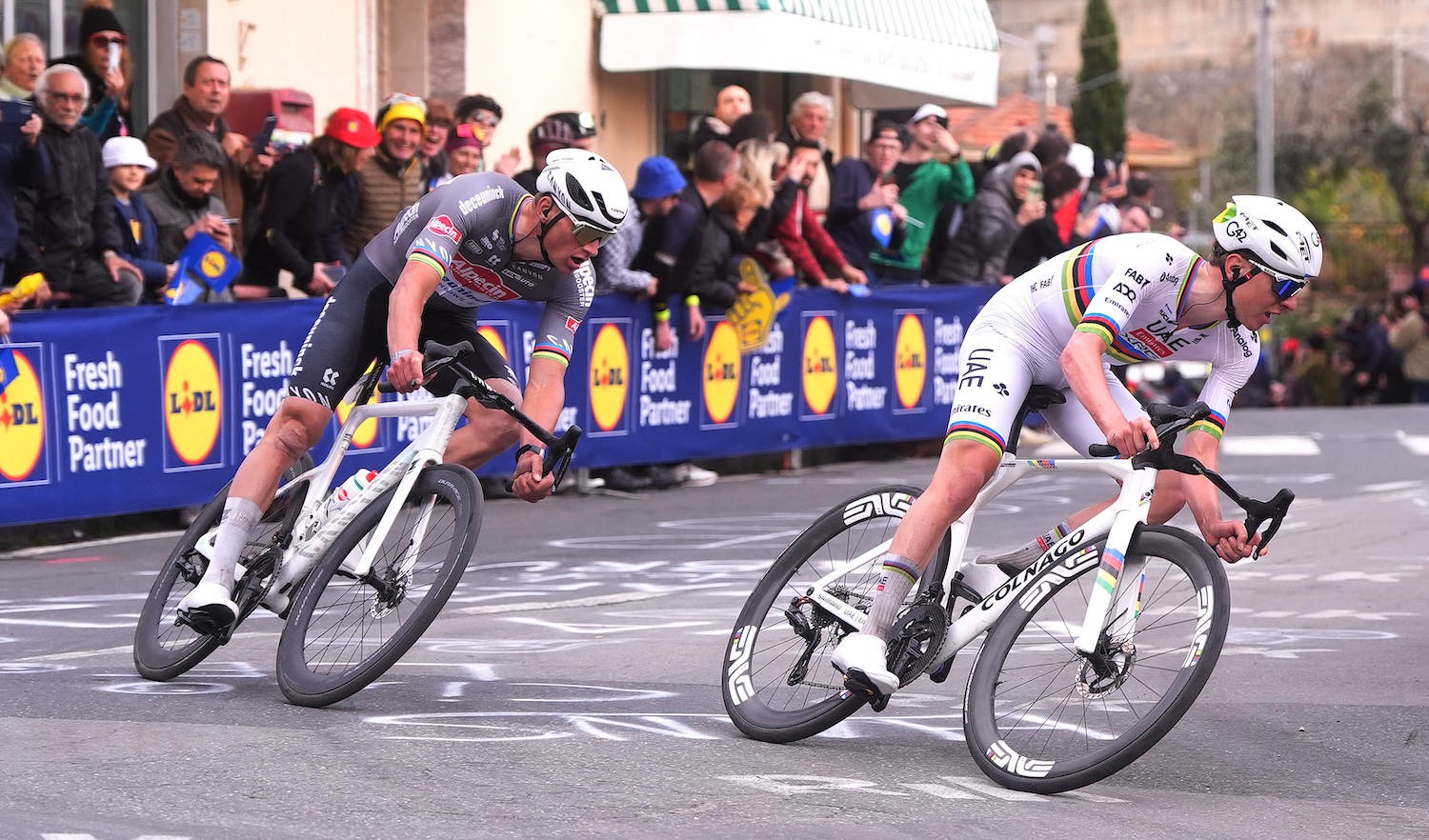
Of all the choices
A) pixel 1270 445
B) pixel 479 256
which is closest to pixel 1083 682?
pixel 479 256

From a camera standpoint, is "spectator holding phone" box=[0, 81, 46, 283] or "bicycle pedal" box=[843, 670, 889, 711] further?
"spectator holding phone" box=[0, 81, 46, 283]

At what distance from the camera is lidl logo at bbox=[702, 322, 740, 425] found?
1423 centimetres

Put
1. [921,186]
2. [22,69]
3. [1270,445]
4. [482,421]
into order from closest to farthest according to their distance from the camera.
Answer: [482,421] < [22,69] < [921,186] < [1270,445]

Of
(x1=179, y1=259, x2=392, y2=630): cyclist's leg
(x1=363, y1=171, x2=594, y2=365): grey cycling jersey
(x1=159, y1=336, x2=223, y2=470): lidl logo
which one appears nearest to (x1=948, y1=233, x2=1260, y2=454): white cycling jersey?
(x1=363, y1=171, x2=594, y2=365): grey cycling jersey

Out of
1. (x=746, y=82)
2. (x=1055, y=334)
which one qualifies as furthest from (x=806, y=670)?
(x=746, y=82)

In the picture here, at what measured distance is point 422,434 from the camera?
247 inches

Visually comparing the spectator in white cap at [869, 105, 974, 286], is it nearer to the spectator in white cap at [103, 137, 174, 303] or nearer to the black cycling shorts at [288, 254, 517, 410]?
the spectator in white cap at [103, 137, 174, 303]

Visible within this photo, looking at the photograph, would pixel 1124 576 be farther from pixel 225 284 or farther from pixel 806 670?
pixel 225 284

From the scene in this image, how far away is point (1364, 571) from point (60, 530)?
6.64 m

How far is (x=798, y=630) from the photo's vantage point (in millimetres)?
5941

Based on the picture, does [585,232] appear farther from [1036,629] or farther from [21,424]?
[21,424]

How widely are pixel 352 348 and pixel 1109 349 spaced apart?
244 centimetres

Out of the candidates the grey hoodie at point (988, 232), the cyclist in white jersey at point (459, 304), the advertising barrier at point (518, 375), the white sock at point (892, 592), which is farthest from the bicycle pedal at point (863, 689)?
the grey hoodie at point (988, 232)

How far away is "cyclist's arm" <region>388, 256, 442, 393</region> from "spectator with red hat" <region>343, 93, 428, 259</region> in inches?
242
